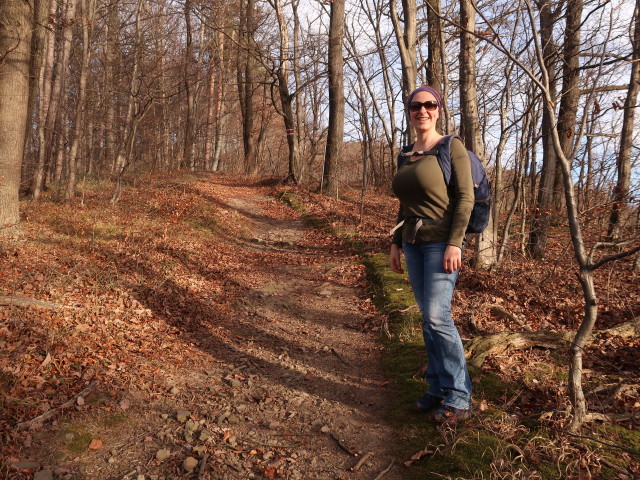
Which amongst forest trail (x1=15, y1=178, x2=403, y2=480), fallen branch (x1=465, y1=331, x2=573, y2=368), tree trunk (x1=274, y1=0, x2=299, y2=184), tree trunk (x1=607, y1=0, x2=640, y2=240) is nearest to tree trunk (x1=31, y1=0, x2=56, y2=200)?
forest trail (x1=15, y1=178, x2=403, y2=480)

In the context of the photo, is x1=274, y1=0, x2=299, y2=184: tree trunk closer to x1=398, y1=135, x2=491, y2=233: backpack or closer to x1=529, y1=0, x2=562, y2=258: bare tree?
x1=529, y1=0, x2=562, y2=258: bare tree

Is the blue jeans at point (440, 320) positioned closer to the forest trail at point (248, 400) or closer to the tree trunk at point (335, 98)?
the forest trail at point (248, 400)

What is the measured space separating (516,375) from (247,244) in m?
7.49

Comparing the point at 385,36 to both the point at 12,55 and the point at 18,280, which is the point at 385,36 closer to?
the point at 12,55

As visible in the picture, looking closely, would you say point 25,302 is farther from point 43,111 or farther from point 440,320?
point 43,111

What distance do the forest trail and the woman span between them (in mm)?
676

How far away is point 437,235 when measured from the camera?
3.14 metres

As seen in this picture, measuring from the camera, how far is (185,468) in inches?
119

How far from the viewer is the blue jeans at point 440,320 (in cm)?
315

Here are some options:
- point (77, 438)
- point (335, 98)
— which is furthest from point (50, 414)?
point (335, 98)

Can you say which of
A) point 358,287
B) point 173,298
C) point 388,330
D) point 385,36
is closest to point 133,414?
point 173,298

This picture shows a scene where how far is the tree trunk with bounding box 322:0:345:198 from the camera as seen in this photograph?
15.8 metres

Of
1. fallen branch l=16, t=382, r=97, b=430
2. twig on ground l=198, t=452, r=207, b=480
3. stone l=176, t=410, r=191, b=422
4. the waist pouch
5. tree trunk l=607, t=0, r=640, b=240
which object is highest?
tree trunk l=607, t=0, r=640, b=240

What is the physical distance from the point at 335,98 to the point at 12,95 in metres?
10.9
